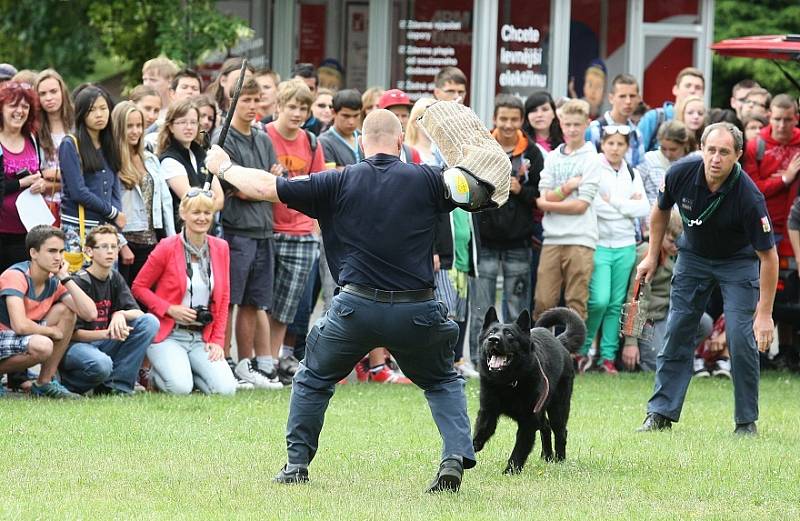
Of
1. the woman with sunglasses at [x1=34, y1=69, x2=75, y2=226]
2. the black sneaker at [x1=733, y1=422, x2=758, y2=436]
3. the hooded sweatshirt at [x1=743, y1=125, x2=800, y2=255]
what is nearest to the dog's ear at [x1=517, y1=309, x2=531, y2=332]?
the black sneaker at [x1=733, y1=422, x2=758, y2=436]

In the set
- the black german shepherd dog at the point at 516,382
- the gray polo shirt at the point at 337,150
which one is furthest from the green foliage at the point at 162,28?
the black german shepherd dog at the point at 516,382

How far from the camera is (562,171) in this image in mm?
12891

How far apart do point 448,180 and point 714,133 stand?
297 centimetres

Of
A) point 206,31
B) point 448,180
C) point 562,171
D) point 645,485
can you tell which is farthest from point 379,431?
point 206,31

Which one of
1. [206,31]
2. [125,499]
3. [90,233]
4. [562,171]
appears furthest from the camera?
[206,31]

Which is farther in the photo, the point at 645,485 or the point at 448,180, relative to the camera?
the point at 645,485

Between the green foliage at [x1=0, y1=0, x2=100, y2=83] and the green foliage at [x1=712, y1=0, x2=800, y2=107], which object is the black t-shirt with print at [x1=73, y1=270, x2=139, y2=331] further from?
the green foliage at [x1=712, y1=0, x2=800, y2=107]

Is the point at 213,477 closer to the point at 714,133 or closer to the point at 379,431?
the point at 379,431

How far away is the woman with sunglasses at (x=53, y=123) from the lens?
434 inches

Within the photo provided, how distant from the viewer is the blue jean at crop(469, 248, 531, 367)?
13.0m

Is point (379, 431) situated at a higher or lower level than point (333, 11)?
lower

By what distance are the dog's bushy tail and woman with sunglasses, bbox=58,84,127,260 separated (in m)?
3.94

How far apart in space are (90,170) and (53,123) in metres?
0.54

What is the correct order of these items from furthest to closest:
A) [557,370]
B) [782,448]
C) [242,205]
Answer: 1. [242,205]
2. [782,448]
3. [557,370]
